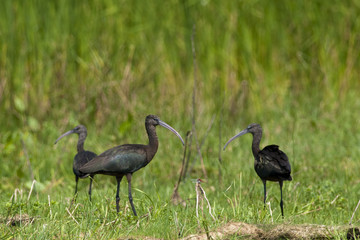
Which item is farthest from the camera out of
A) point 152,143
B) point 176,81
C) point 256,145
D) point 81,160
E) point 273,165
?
point 176,81

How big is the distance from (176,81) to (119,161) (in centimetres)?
509

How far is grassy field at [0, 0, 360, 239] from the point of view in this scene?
336 inches

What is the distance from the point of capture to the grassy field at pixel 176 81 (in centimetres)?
853

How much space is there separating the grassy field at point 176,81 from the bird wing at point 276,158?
Result: 225 centimetres

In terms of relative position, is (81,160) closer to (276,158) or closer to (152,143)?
(152,143)

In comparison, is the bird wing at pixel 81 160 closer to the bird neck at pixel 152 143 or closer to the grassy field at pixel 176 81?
the bird neck at pixel 152 143

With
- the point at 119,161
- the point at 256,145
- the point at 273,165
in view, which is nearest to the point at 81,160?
the point at 119,161

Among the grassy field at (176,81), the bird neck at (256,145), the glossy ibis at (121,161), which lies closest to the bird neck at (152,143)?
the glossy ibis at (121,161)

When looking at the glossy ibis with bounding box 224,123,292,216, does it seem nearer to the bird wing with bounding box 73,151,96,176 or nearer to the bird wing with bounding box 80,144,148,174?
the bird wing with bounding box 80,144,148,174

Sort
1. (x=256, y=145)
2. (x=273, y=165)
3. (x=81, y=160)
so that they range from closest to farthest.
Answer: (x=273, y=165), (x=256, y=145), (x=81, y=160)

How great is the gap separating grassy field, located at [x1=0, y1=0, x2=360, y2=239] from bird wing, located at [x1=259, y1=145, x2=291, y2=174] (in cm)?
225

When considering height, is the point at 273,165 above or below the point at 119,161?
below

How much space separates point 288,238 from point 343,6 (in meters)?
7.13

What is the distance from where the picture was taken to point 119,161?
5590 millimetres
